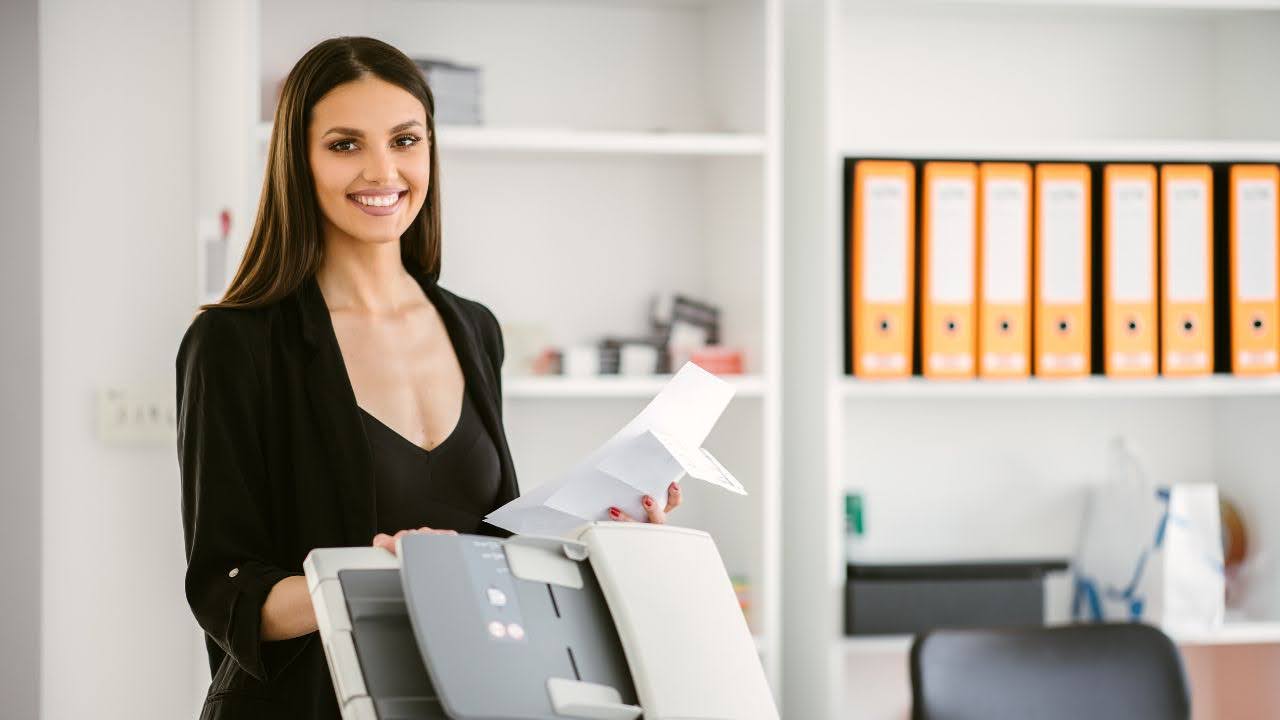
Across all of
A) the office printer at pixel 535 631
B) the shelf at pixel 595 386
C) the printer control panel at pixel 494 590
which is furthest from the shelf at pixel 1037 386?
the printer control panel at pixel 494 590

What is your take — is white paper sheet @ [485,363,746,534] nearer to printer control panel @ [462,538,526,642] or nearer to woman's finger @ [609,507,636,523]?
woman's finger @ [609,507,636,523]

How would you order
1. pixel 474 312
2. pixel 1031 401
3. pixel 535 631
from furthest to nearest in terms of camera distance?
pixel 1031 401, pixel 474 312, pixel 535 631

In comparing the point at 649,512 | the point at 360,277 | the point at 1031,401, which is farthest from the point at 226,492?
the point at 1031,401

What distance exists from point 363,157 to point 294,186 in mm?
86

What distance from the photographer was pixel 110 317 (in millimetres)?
2498

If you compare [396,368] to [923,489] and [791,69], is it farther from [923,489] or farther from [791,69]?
[923,489]

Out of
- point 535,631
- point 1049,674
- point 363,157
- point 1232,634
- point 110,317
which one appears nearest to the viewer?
point 535,631

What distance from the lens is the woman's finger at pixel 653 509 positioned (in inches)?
47.4

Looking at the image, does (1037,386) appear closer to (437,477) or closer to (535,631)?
(437,477)

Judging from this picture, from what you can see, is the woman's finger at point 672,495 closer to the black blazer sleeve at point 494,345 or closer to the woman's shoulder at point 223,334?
the black blazer sleeve at point 494,345

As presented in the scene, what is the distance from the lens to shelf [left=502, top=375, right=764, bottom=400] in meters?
2.21

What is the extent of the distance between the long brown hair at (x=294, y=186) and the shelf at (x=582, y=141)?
77 cm

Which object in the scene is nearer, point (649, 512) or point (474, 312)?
point (649, 512)

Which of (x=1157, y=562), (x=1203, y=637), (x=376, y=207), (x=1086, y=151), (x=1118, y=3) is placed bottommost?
(x=1203, y=637)
